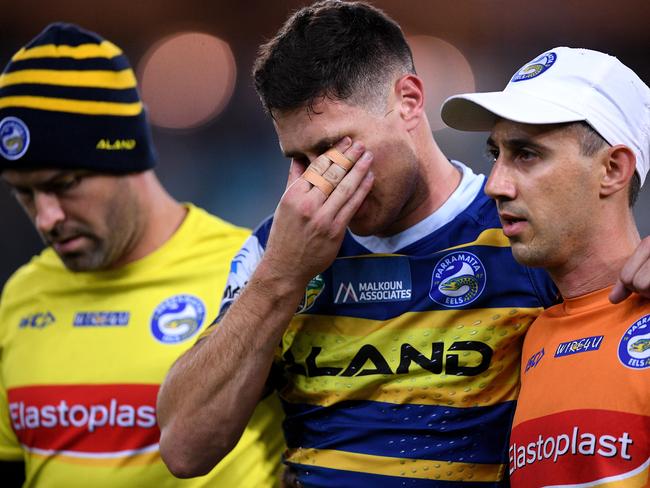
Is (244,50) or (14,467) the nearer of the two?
(14,467)

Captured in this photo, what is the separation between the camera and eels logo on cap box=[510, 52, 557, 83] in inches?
91.3

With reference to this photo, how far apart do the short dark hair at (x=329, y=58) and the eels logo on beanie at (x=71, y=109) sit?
908 mm

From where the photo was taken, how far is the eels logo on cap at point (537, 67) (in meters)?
2.32

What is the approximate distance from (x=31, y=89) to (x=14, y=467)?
1286 mm

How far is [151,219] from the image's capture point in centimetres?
340

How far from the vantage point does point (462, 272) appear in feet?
8.23

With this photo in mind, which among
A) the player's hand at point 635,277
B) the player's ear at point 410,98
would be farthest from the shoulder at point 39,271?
the player's hand at point 635,277

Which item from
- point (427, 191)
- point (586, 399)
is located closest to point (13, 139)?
point (427, 191)

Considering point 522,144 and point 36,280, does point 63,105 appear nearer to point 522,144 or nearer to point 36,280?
point 36,280

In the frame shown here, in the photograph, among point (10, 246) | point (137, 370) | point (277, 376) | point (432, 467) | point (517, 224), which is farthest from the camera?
point (10, 246)

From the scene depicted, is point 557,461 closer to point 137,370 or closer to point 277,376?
point 277,376

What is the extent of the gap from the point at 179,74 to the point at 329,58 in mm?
6867

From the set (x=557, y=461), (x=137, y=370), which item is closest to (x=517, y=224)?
(x=557, y=461)

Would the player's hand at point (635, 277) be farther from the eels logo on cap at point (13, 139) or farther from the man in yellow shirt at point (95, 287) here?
the eels logo on cap at point (13, 139)
